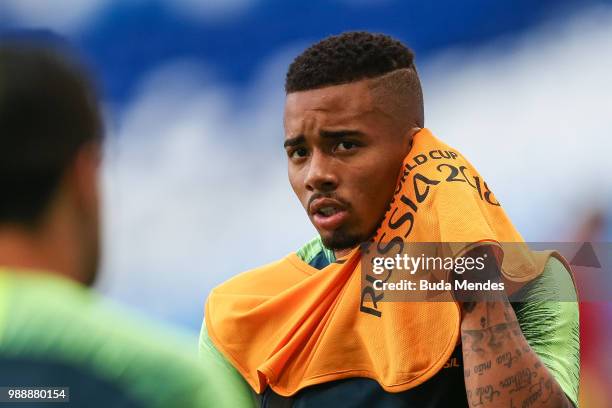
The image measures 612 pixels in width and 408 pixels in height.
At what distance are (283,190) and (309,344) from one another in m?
1.23

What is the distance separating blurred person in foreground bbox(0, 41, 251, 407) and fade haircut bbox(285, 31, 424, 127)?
1075 millimetres

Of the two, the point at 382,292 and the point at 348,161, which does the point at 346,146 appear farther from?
the point at 382,292

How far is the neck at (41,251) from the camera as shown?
4.39ft

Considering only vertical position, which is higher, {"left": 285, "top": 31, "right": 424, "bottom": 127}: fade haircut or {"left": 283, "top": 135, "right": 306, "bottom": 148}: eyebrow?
{"left": 285, "top": 31, "right": 424, "bottom": 127}: fade haircut

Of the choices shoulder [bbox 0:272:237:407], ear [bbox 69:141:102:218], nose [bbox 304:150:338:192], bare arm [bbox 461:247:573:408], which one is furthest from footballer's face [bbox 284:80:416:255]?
shoulder [bbox 0:272:237:407]

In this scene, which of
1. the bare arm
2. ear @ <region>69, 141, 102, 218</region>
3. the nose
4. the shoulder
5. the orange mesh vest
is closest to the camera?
the shoulder

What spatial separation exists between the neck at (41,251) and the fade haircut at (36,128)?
0.06 feet

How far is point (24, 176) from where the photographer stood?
1.36 meters

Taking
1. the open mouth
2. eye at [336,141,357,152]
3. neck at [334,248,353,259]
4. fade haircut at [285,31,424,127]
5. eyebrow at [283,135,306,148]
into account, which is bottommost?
neck at [334,248,353,259]

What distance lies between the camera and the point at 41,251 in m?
1.36

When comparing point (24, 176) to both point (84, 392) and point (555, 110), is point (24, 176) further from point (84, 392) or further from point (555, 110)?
point (555, 110)

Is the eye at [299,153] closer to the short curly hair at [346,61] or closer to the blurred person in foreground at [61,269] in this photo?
the short curly hair at [346,61]

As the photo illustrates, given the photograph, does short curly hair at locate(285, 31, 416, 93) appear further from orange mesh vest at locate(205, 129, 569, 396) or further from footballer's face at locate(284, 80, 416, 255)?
orange mesh vest at locate(205, 129, 569, 396)

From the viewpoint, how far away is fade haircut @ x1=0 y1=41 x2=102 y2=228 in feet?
4.46
